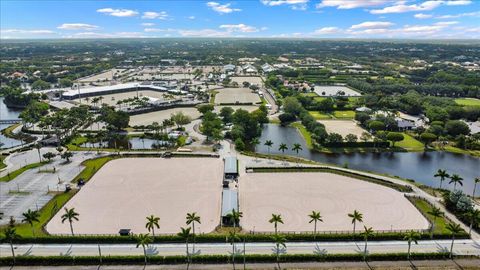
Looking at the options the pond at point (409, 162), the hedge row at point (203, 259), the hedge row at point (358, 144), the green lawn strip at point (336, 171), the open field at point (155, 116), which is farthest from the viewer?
the open field at point (155, 116)

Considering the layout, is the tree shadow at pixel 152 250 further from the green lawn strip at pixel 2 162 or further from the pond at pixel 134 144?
the green lawn strip at pixel 2 162

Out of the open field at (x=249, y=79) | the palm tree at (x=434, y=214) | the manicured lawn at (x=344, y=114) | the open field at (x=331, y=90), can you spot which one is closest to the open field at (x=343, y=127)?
the manicured lawn at (x=344, y=114)

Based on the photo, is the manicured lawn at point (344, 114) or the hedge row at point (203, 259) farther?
the manicured lawn at point (344, 114)

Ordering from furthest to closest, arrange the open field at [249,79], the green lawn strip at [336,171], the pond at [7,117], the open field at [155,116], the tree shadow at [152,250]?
the open field at [249,79]
the open field at [155,116]
the pond at [7,117]
the green lawn strip at [336,171]
the tree shadow at [152,250]

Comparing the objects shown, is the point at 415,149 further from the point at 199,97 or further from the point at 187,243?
the point at 199,97

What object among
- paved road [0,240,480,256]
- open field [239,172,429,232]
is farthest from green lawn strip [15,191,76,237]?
open field [239,172,429,232]

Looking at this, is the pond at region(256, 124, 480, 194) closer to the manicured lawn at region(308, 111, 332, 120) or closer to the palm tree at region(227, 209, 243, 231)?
the manicured lawn at region(308, 111, 332, 120)

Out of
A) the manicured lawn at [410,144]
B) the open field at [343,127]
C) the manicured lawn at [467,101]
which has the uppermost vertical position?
the manicured lawn at [467,101]
